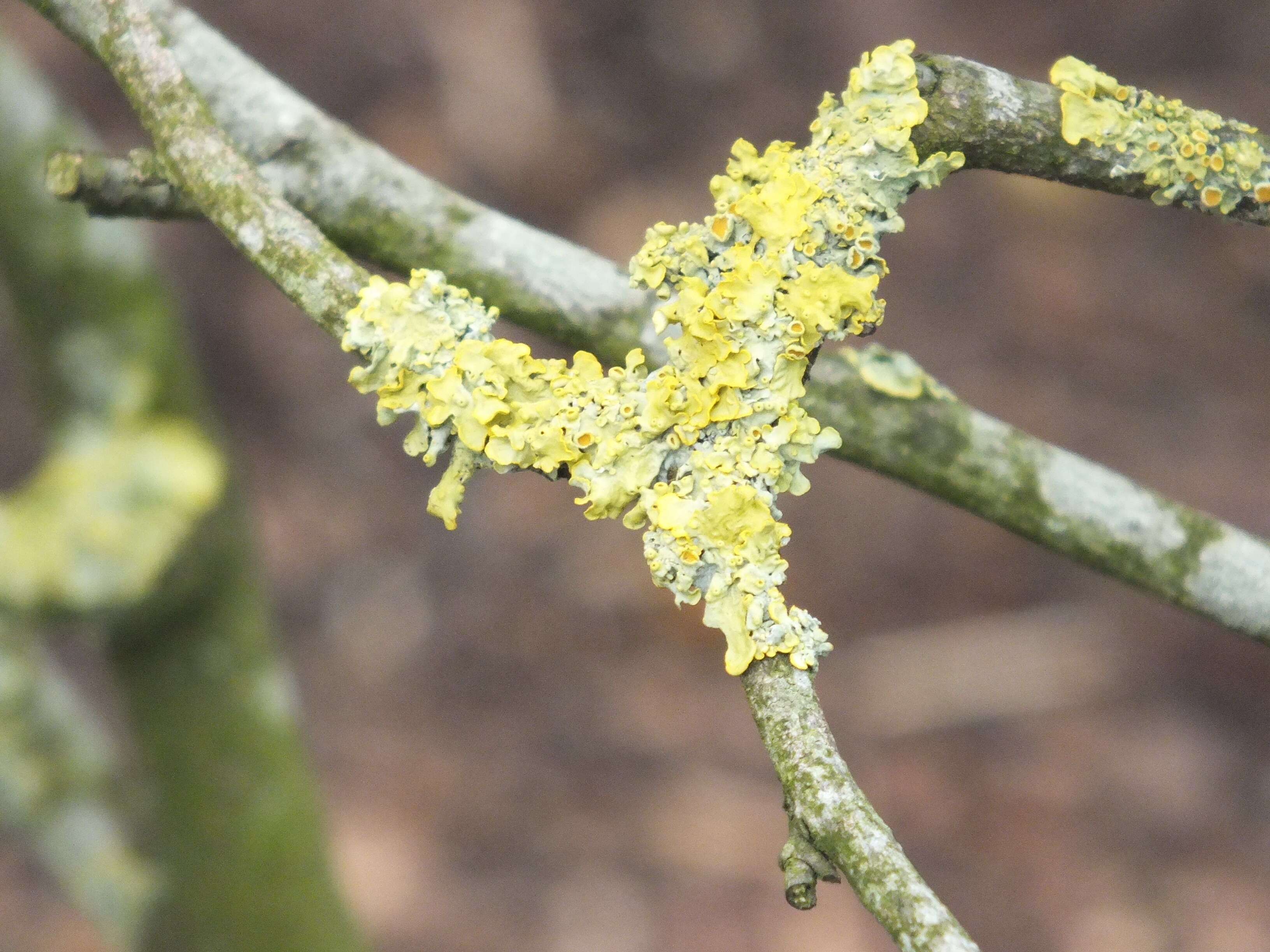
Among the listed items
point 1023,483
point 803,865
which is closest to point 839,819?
point 803,865

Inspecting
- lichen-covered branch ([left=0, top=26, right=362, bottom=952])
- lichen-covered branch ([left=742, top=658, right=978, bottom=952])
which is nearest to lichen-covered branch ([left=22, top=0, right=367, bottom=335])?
lichen-covered branch ([left=742, top=658, right=978, bottom=952])

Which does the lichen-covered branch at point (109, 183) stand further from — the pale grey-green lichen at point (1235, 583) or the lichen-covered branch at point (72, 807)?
the lichen-covered branch at point (72, 807)

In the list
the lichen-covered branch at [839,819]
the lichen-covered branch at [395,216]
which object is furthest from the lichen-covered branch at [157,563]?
the lichen-covered branch at [839,819]

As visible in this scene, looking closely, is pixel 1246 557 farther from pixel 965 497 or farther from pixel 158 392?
pixel 158 392

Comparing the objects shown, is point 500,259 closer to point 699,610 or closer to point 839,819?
point 839,819

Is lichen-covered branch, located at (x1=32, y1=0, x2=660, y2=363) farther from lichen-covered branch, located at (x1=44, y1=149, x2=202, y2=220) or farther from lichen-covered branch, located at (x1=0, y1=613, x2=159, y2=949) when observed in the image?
lichen-covered branch, located at (x1=0, y1=613, x2=159, y2=949)

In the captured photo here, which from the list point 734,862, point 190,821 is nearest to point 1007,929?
point 734,862

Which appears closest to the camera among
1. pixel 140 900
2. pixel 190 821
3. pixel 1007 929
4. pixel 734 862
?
pixel 190 821
